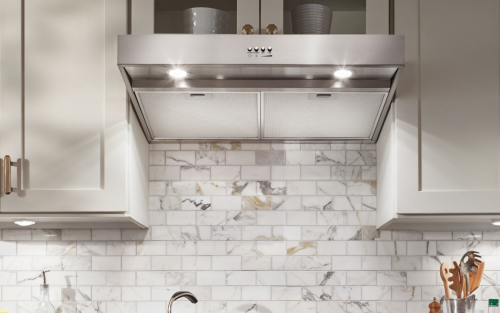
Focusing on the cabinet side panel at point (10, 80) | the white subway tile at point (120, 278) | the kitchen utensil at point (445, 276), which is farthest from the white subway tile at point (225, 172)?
the kitchen utensil at point (445, 276)

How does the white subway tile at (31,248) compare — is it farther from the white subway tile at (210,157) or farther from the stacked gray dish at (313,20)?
the stacked gray dish at (313,20)

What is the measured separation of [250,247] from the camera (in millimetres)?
1850

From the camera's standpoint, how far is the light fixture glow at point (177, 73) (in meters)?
1.38

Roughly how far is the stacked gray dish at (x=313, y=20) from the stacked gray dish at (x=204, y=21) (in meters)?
0.23

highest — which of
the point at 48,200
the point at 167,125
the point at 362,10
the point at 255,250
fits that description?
the point at 362,10

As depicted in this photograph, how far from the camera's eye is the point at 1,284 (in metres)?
1.82

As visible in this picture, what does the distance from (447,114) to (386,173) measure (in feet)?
0.93

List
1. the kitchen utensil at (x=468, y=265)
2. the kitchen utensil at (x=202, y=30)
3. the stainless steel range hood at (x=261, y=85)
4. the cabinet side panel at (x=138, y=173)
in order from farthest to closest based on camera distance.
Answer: the kitchen utensil at (x=468, y=265)
the cabinet side panel at (x=138, y=173)
the kitchen utensil at (x=202, y=30)
the stainless steel range hood at (x=261, y=85)

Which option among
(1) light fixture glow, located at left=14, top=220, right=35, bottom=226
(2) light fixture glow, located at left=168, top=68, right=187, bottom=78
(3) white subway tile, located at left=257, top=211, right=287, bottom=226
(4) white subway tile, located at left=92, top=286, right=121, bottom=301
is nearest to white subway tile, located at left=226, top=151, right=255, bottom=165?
(3) white subway tile, located at left=257, top=211, right=287, bottom=226

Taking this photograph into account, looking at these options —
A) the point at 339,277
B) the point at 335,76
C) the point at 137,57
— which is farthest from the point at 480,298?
the point at 137,57

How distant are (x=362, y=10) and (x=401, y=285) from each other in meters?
1.05

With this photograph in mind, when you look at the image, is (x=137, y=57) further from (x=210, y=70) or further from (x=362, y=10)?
(x=362, y=10)

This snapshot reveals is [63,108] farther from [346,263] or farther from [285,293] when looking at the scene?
[346,263]

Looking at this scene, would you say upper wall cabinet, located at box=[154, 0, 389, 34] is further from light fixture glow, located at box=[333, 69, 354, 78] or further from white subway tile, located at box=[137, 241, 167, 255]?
white subway tile, located at box=[137, 241, 167, 255]
